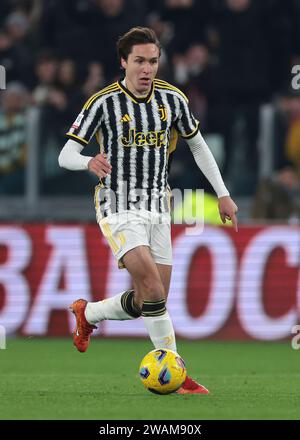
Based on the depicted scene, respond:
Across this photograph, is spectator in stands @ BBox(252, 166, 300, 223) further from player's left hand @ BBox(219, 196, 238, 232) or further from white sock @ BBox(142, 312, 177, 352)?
white sock @ BBox(142, 312, 177, 352)

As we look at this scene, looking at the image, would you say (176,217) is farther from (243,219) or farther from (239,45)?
(239,45)

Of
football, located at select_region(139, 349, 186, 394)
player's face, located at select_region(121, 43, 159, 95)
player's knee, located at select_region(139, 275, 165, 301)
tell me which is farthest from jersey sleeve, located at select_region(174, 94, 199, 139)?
football, located at select_region(139, 349, 186, 394)

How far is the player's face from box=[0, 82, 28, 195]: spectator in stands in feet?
20.1

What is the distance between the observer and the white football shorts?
26.2 feet

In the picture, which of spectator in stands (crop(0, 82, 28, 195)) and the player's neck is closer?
the player's neck

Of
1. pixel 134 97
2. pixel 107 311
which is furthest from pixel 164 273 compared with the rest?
pixel 134 97

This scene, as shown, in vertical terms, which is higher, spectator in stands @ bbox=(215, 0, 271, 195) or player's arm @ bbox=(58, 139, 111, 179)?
spectator in stands @ bbox=(215, 0, 271, 195)

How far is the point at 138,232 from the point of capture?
8.02 meters

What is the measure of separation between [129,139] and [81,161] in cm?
43

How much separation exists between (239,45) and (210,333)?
138 inches

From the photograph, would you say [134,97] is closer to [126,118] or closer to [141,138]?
[126,118]

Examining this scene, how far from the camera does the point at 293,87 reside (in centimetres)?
1459

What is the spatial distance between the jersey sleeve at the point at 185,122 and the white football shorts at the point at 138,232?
0.56 meters

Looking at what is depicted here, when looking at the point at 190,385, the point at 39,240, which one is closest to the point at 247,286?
the point at 39,240
